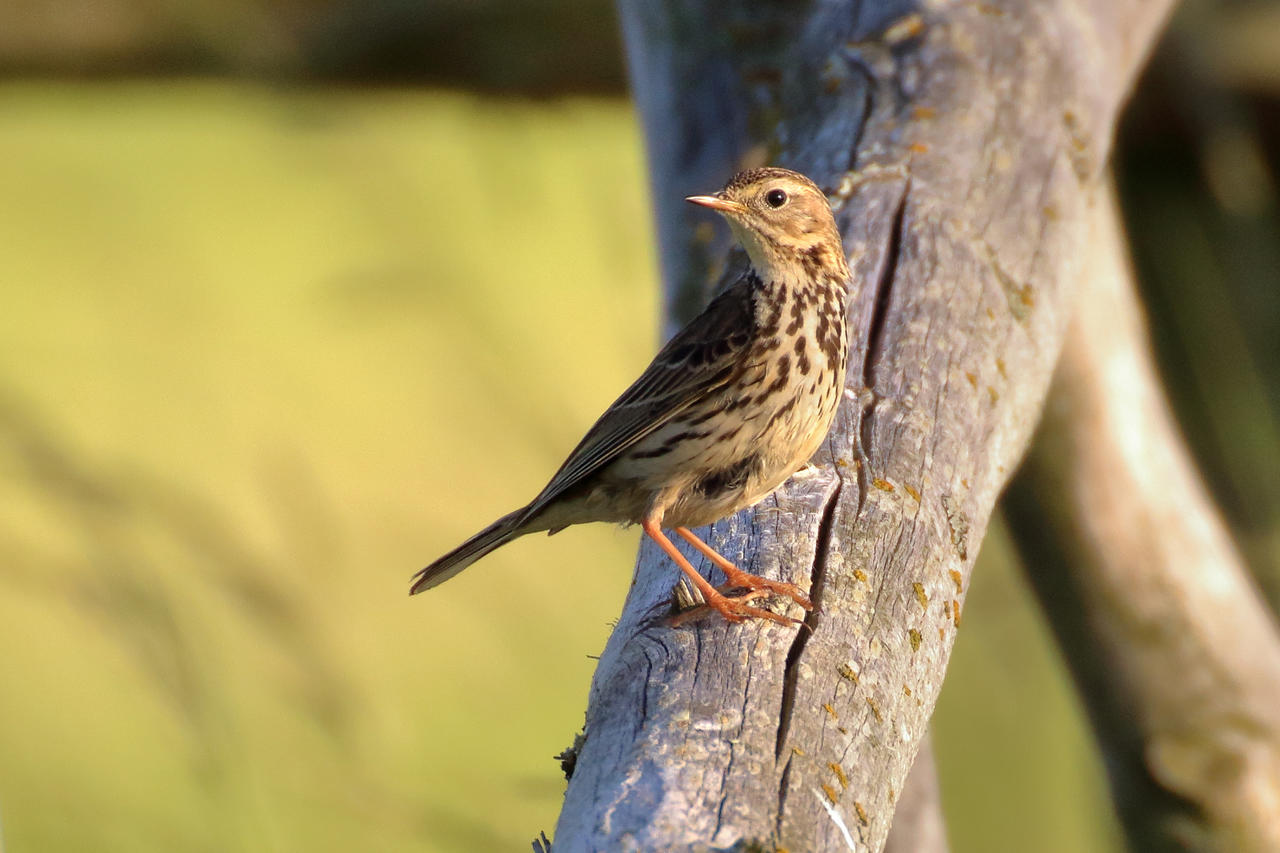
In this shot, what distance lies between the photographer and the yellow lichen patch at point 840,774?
2064 millimetres

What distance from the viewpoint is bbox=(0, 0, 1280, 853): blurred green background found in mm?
4375

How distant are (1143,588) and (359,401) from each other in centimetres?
499

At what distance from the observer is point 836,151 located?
378cm

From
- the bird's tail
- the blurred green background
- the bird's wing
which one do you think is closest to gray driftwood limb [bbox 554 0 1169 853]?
the bird's wing

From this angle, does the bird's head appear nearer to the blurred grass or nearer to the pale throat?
the pale throat

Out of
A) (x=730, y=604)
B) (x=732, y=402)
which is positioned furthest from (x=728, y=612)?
(x=732, y=402)

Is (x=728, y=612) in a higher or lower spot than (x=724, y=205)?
lower

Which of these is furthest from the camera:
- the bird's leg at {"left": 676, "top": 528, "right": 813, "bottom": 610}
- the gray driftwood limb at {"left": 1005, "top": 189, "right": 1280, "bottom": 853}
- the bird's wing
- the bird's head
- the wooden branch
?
the gray driftwood limb at {"left": 1005, "top": 189, "right": 1280, "bottom": 853}

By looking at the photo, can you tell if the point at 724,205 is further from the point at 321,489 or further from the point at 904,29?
the point at 321,489

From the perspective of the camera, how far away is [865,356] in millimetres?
3295

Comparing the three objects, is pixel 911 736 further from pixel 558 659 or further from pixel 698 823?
pixel 558 659

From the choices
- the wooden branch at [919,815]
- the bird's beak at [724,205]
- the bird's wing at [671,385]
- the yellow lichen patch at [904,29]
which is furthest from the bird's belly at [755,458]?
the wooden branch at [919,815]

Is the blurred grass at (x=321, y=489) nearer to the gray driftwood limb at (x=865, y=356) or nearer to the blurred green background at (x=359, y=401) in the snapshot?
the blurred green background at (x=359, y=401)

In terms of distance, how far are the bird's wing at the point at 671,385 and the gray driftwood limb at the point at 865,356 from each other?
30 centimetres
